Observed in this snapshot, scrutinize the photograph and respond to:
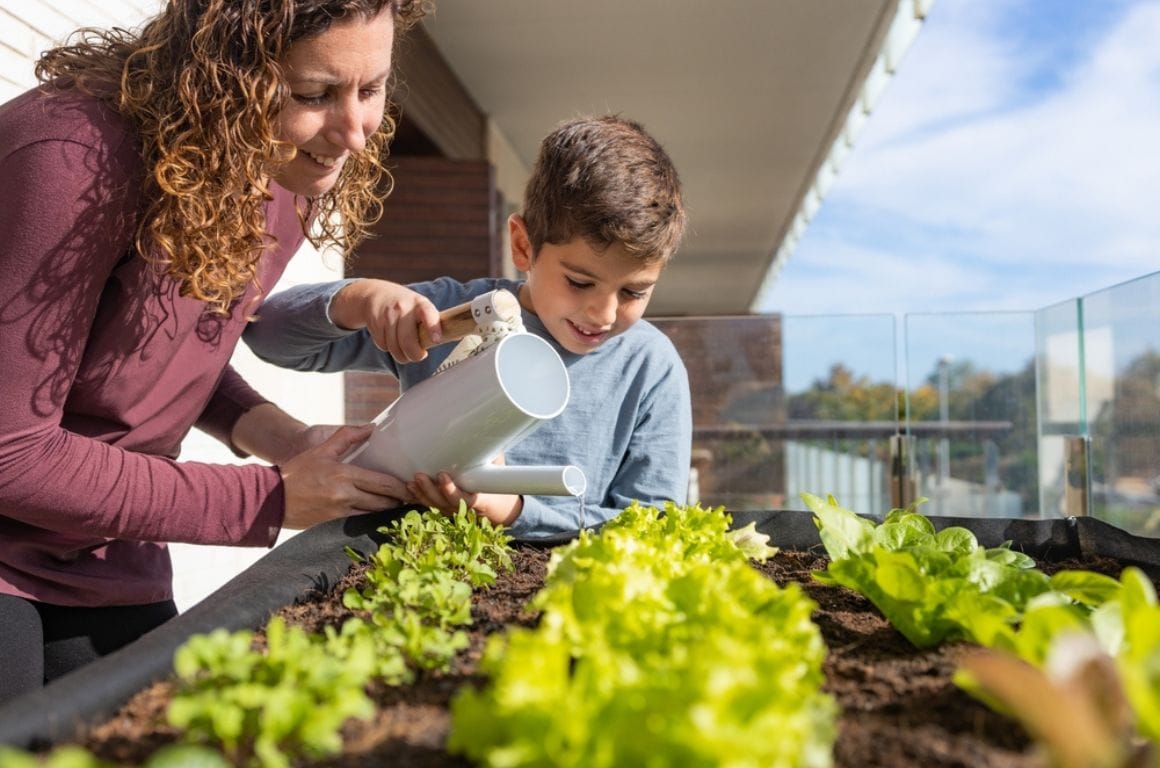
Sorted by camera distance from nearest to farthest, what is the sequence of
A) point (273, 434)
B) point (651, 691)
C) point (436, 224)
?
point (651, 691), point (273, 434), point (436, 224)

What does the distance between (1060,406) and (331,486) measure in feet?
11.0

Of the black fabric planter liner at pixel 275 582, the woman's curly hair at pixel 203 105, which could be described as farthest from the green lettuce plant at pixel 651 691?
the woman's curly hair at pixel 203 105

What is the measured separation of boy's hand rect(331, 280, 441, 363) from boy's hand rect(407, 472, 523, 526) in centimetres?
19

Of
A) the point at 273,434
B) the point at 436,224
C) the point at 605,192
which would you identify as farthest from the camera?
the point at 436,224

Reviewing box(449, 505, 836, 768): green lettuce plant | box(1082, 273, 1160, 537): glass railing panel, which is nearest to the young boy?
box(449, 505, 836, 768): green lettuce plant

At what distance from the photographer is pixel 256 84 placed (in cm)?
119

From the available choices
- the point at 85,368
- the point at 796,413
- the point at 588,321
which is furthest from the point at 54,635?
the point at 796,413

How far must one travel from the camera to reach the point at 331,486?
1.25m

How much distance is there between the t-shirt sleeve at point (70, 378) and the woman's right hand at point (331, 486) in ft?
0.14

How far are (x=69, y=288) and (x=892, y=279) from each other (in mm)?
45549

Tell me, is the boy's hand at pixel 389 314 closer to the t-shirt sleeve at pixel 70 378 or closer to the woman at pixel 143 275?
the woman at pixel 143 275

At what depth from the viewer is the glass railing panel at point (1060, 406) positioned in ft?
11.6

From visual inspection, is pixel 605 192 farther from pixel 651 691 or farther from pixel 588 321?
pixel 651 691

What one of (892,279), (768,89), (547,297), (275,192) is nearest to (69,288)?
(275,192)
